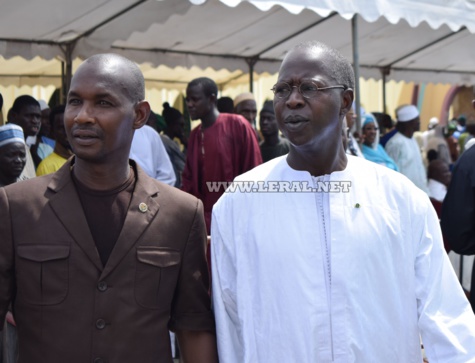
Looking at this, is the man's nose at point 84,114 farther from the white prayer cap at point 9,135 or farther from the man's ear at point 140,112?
the white prayer cap at point 9,135

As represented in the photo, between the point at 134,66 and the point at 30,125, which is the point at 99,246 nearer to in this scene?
the point at 134,66

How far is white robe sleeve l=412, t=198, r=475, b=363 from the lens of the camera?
2.39 metres

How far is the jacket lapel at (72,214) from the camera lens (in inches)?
89.8

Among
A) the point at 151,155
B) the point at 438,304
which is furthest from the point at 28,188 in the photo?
the point at 151,155

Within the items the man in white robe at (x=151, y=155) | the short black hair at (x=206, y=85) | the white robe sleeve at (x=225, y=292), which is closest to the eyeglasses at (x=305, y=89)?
the white robe sleeve at (x=225, y=292)

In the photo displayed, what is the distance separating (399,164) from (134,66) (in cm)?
661

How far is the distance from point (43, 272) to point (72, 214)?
7.5 inches

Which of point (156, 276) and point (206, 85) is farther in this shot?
point (206, 85)

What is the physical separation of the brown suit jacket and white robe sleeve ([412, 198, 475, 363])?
78 cm

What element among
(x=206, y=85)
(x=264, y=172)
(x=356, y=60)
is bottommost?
(x=264, y=172)

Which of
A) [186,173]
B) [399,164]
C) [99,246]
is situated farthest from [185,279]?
[399,164]

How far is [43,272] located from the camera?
2.26m

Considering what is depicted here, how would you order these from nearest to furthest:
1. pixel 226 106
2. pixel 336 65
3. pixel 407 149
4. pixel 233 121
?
pixel 336 65 < pixel 233 121 < pixel 226 106 < pixel 407 149

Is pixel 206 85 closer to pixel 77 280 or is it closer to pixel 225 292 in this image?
pixel 225 292
